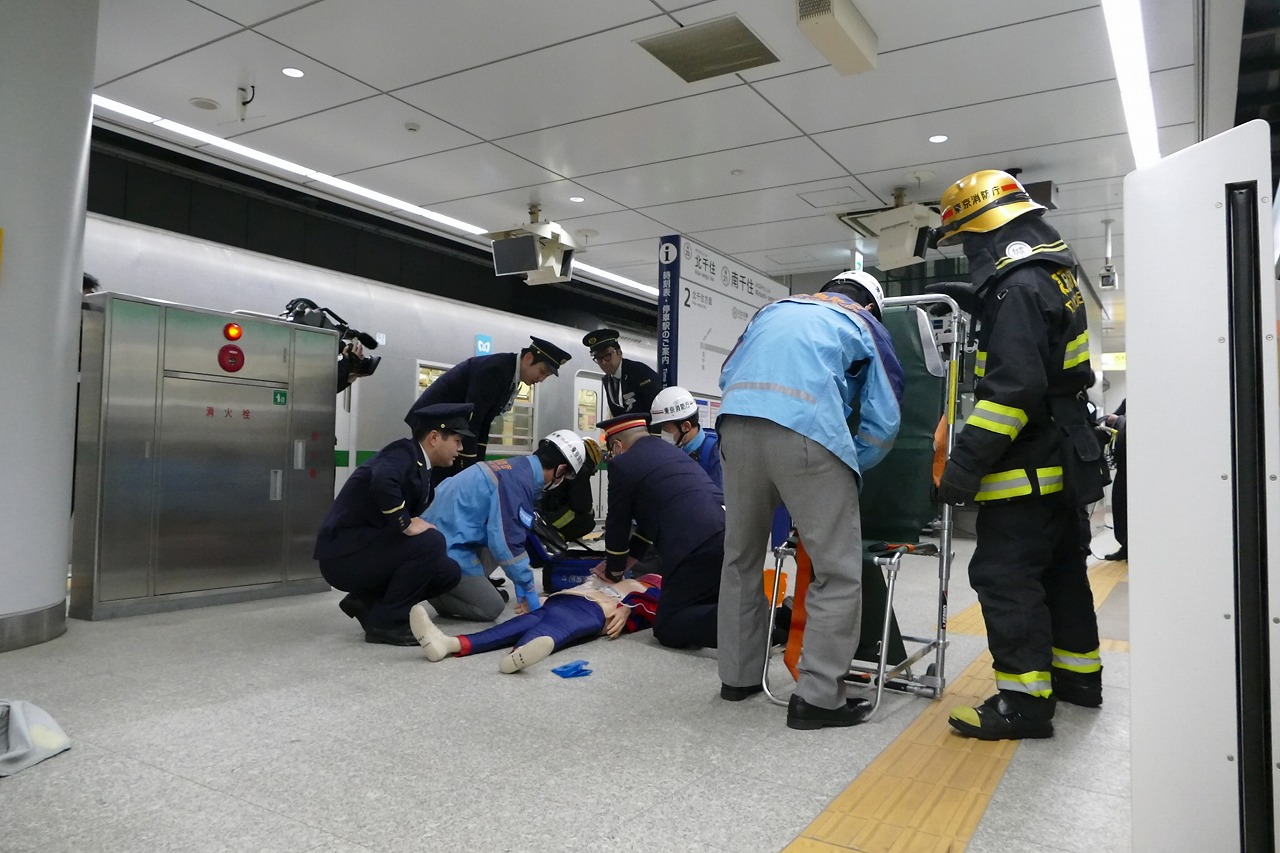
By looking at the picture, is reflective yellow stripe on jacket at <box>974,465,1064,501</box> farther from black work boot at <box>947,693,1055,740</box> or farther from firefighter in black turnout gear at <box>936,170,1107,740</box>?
black work boot at <box>947,693,1055,740</box>

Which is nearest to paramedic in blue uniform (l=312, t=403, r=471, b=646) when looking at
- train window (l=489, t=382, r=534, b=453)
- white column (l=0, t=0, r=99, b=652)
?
white column (l=0, t=0, r=99, b=652)

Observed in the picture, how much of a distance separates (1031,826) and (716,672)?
177 centimetres

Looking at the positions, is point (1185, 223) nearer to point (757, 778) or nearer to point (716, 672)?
point (757, 778)

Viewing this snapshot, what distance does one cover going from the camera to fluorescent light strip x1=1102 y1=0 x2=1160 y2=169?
4.78 m

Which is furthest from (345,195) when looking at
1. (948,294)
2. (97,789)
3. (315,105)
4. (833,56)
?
(97,789)

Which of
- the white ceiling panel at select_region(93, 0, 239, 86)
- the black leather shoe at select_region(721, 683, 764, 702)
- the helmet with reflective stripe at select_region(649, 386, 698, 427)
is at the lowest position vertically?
the black leather shoe at select_region(721, 683, 764, 702)

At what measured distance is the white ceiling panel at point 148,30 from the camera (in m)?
4.93

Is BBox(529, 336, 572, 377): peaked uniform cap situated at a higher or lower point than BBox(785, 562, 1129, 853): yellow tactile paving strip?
higher

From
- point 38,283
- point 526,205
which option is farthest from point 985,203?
point 526,205

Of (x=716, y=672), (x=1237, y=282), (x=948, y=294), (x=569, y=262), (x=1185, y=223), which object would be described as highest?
(x=569, y=262)

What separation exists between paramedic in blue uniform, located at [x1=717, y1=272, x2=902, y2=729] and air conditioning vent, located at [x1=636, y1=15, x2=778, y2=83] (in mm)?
2550

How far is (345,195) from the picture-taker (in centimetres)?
863

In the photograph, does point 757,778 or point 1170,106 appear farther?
point 1170,106

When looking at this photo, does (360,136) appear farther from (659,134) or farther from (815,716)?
(815,716)
